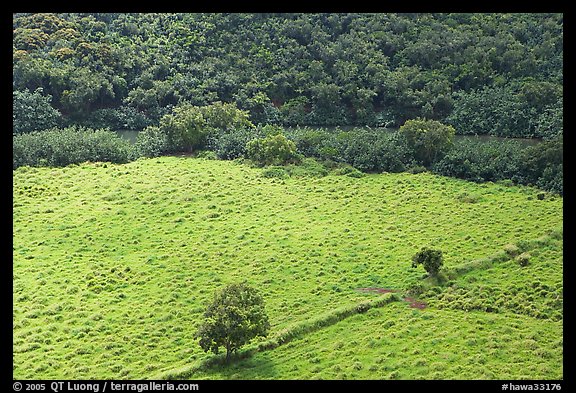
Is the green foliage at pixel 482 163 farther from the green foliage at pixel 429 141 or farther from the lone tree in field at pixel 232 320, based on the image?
the lone tree in field at pixel 232 320

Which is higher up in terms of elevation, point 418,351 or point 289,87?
point 289,87

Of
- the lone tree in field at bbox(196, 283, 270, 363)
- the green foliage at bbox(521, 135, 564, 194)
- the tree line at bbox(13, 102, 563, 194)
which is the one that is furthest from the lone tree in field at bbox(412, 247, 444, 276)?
the tree line at bbox(13, 102, 563, 194)

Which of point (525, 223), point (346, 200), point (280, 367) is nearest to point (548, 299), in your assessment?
point (525, 223)

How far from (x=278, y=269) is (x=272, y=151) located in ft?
46.4

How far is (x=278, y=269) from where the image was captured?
1286 inches

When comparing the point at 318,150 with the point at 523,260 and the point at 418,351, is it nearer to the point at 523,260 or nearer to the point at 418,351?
the point at 523,260

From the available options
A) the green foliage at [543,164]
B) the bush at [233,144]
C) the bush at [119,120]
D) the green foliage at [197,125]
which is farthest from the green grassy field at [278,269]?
the bush at [119,120]

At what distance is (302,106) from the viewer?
58.1 meters

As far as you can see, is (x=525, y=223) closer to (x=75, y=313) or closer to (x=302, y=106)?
(x=75, y=313)

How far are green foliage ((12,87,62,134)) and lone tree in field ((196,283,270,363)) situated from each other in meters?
31.6

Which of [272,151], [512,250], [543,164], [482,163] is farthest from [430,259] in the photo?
[272,151]

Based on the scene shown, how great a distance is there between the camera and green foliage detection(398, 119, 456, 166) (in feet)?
152

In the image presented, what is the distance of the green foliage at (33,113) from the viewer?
52.1m

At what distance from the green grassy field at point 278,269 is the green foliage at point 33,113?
8.85m
